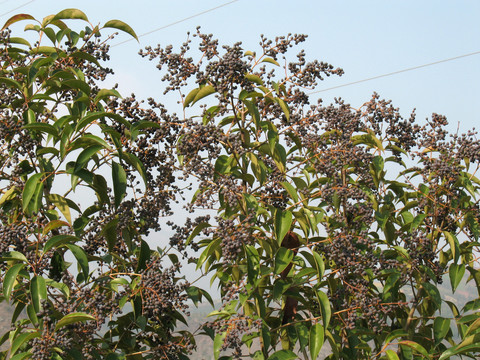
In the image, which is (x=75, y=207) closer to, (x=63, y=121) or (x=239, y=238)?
(x=63, y=121)

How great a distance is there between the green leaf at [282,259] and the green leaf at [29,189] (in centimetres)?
107

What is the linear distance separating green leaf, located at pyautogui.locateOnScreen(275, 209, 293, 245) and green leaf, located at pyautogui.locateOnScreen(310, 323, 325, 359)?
0.47 m

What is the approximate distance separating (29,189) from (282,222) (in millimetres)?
1089

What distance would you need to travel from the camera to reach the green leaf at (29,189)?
84.0 inches

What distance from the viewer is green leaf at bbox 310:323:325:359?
2.29m

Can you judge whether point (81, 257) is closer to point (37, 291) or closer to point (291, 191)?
point (37, 291)

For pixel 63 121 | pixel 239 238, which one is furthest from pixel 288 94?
pixel 63 121

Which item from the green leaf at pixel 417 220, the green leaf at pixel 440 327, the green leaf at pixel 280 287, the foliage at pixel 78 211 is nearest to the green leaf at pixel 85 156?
the foliage at pixel 78 211

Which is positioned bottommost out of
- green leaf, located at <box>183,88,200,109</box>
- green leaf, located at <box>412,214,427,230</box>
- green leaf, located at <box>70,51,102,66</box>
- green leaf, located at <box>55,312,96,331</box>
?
green leaf, located at <box>55,312,96,331</box>

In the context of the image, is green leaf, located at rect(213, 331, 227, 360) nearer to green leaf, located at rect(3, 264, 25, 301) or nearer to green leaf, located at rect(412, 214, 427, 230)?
green leaf, located at rect(3, 264, 25, 301)

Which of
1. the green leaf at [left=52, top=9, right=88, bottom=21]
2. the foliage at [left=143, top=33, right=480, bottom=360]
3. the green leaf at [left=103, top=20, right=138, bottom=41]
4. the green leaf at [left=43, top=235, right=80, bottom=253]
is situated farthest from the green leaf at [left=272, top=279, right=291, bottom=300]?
the green leaf at [left=52, top=9, right=88, bottom=21]

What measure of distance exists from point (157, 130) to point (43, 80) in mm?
650

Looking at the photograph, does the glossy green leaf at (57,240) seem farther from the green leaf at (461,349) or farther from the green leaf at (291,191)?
the green leaf at (461,349)

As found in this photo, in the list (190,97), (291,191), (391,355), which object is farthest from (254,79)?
(391,355)
